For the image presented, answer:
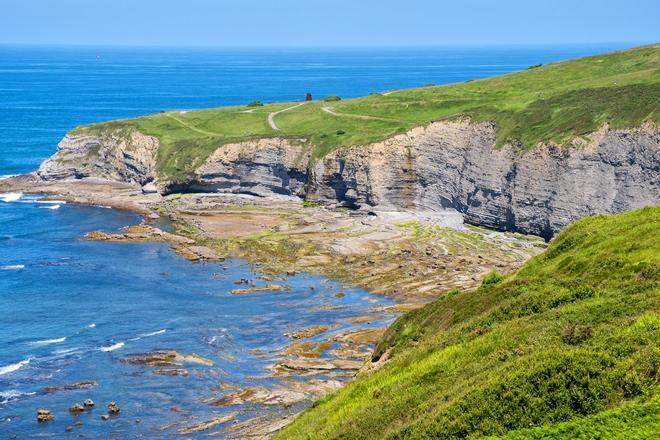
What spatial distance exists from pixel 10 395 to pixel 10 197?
6925 cm

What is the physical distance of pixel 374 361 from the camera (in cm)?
4250

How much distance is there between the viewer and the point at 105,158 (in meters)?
125

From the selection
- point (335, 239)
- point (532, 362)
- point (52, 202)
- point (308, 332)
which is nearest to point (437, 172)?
point (335, 239)

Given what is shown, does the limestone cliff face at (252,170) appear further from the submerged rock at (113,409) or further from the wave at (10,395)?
the submerged rock at (113,409)

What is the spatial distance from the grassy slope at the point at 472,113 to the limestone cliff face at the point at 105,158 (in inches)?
81.5

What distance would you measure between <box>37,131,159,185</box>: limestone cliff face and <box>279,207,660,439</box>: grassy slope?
84.1 m

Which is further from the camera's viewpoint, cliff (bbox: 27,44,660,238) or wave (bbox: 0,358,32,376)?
cliff (bbox: 27,44,660,238)

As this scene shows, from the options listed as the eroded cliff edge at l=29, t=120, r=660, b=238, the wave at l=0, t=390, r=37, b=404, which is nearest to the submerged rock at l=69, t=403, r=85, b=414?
A: the wave at l=0, t=390, r=37, b=404

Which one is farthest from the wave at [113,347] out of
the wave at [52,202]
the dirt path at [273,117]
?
the dirt path at [273,117]

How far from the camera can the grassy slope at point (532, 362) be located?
949 inches

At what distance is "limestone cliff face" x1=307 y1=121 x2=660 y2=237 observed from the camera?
83062 mm

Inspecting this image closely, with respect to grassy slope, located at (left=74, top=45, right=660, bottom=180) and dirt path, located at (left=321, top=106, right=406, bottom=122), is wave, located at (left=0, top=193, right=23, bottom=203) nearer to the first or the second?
grassy slope, located at (left=74, top=45, right=660, bottom=180)

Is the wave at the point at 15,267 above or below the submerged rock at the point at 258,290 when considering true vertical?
below

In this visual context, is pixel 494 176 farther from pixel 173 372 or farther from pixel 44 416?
pixel 44 416
